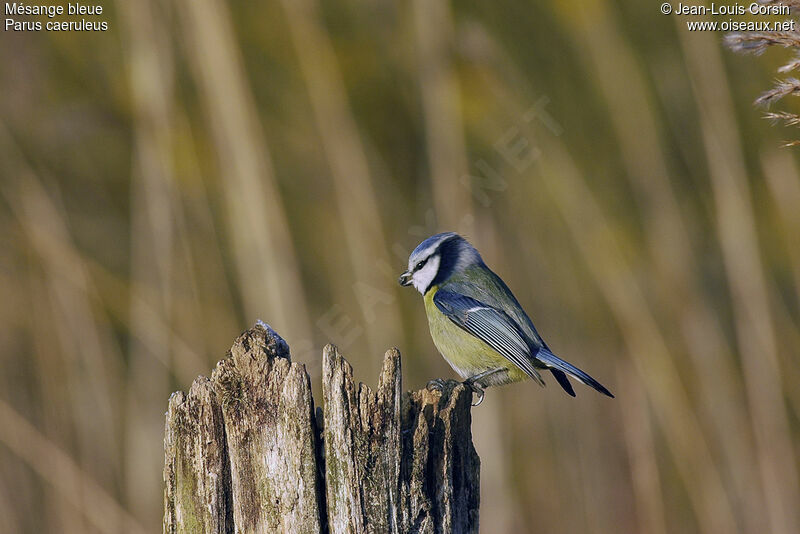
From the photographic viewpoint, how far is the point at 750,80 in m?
3.81

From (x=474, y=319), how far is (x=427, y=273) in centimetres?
27

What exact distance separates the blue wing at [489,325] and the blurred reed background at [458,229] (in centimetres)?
49

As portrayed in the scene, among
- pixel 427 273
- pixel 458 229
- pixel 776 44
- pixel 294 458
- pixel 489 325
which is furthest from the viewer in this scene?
pixel 458 229

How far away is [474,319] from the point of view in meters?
2.66

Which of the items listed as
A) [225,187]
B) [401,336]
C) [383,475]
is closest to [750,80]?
[401,336]

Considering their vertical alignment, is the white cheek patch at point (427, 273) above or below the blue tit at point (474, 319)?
above

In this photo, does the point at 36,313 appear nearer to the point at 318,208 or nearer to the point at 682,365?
the point at 318,208

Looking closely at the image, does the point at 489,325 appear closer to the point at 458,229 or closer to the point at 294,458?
the point at 458,229

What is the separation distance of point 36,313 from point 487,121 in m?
2.02

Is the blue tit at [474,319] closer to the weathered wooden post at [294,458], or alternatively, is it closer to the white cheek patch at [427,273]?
the white cheek patch at [427,273]

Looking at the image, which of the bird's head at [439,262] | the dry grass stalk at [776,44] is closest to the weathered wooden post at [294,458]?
the dry grass stalk at [776,44]

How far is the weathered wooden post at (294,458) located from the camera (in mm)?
1352

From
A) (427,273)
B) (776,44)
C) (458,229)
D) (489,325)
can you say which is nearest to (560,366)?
(489,325)

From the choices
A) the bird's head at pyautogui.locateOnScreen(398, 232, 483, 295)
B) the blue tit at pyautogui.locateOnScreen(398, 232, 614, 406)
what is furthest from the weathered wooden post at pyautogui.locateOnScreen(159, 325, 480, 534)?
the bird's head at pyautogui.locateOnScreen(398, 232, 483, 295)
